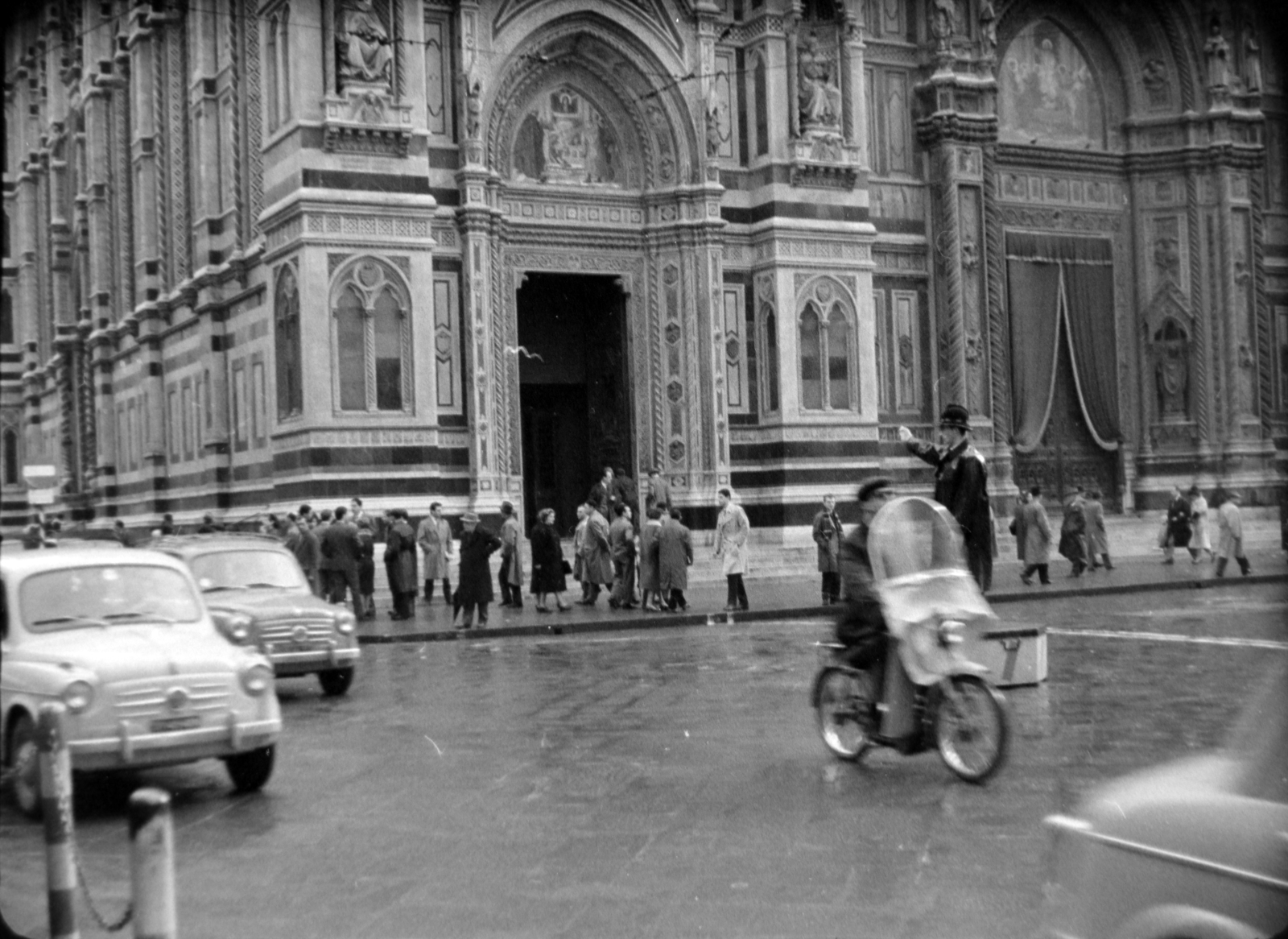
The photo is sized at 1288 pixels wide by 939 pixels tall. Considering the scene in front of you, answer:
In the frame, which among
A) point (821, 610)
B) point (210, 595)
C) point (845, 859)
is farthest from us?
point (821, 610)

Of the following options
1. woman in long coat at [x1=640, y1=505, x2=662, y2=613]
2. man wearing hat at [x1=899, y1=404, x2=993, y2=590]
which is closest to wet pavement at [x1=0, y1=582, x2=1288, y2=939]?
man wearing hat at [x1=899, y1=404, x2=993, y2=590]

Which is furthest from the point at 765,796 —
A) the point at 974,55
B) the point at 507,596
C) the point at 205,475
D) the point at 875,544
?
the point at 974,55

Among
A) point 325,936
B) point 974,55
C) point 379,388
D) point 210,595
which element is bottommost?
point 325,936

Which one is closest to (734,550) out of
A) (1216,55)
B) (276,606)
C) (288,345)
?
(276,606)

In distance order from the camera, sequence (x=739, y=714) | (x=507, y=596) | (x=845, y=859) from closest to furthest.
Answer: (x=845, y=859)
(x=739, y=714)
(x=507, y=596)

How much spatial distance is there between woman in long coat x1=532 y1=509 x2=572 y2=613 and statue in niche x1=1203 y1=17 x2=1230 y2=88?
20.9 metres

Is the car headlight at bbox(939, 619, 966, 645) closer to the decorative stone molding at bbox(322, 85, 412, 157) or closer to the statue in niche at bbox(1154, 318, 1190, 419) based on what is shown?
the decorative stone molding at bbox(322, 85, 412, 157)

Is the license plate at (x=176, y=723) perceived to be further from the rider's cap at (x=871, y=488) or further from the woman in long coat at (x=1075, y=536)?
the woman in long coat at (x=1075, y=536)

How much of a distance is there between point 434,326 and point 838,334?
8116 millimetres

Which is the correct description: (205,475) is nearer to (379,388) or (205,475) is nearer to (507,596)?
(379,388)

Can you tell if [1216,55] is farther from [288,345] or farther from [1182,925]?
[1182,925]

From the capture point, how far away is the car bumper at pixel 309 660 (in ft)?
47.5

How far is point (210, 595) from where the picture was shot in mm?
15156

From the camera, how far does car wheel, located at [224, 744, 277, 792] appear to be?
32.3 ft
